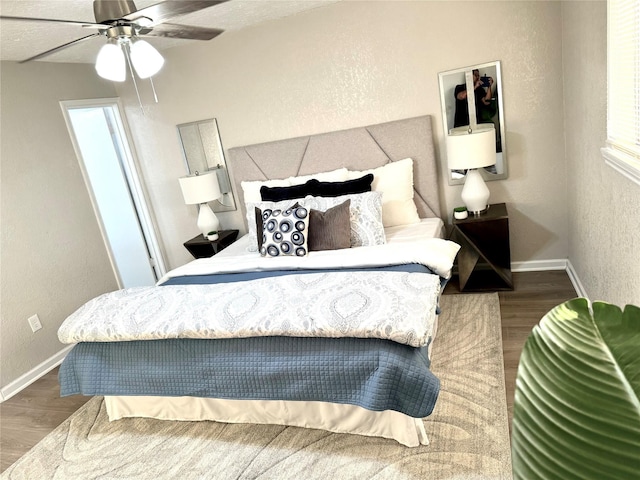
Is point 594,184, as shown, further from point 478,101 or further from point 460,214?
point 478,101

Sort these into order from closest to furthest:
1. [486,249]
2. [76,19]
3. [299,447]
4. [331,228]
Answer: [299,447] < [76,19] < [331,228] < [486,249]

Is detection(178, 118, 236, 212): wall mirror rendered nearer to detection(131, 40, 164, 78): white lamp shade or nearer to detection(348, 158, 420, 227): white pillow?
detection(348, 158, 420, 227): white pillow

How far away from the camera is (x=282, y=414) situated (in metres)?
2.40

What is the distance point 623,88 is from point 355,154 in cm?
213

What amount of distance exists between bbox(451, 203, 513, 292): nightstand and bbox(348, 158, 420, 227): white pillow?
0.39m

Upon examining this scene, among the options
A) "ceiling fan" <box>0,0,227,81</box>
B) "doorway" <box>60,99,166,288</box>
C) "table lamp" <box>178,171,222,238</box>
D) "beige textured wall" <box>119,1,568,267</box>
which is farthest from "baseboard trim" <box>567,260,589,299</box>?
"doorway" <box>60,99,166,288</box>

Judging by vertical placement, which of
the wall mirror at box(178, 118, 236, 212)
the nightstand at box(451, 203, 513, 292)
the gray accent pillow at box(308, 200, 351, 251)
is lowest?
the nightstand at box(451, 203, 513, 292)

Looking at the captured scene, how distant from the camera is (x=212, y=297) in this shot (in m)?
2.59

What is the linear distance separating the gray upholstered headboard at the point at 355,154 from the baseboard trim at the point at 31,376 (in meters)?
2.12

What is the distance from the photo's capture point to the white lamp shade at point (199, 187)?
163 inches

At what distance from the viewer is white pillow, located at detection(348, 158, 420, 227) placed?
3.66 m

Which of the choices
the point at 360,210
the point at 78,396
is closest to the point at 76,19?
the point at 360,210

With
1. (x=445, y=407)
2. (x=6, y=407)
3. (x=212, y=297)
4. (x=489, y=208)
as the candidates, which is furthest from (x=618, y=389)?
(x=6, y=407)

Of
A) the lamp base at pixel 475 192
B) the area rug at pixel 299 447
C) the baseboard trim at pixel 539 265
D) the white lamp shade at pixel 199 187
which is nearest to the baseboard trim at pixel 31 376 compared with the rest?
the area rug at pixel 299 447
